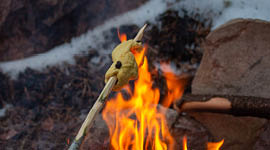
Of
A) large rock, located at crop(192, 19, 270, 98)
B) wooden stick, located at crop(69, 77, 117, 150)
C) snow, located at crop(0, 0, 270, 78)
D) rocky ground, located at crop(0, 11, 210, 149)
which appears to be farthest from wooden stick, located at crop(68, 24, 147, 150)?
snow, located at crop(0, 0, 270, 78)

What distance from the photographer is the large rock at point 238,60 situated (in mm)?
2586

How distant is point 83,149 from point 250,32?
2076 millimetres

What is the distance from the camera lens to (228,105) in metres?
2.38

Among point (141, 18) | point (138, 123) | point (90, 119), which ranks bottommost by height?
point (138, 123)

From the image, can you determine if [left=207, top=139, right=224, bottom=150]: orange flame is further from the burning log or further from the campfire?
the burning log

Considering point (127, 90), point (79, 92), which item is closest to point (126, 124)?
point (127, 90)

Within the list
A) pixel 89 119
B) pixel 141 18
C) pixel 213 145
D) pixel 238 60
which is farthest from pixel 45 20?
pixel 213 145

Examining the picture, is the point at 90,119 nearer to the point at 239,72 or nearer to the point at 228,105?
the point at 228,105

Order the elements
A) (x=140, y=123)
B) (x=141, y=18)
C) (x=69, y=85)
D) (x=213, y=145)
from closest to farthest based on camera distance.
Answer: (x=140, y=123) < (x=213, y=145) < (x=69, y=85) < (x=141, y=18)

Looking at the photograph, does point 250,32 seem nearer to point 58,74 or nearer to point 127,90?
point 127,90

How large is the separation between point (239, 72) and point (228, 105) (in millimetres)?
525

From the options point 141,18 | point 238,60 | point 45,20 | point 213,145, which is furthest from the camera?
point 141,18

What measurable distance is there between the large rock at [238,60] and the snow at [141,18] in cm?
67

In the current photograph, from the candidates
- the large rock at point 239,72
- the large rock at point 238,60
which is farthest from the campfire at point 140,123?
the large rock at point 238,60
